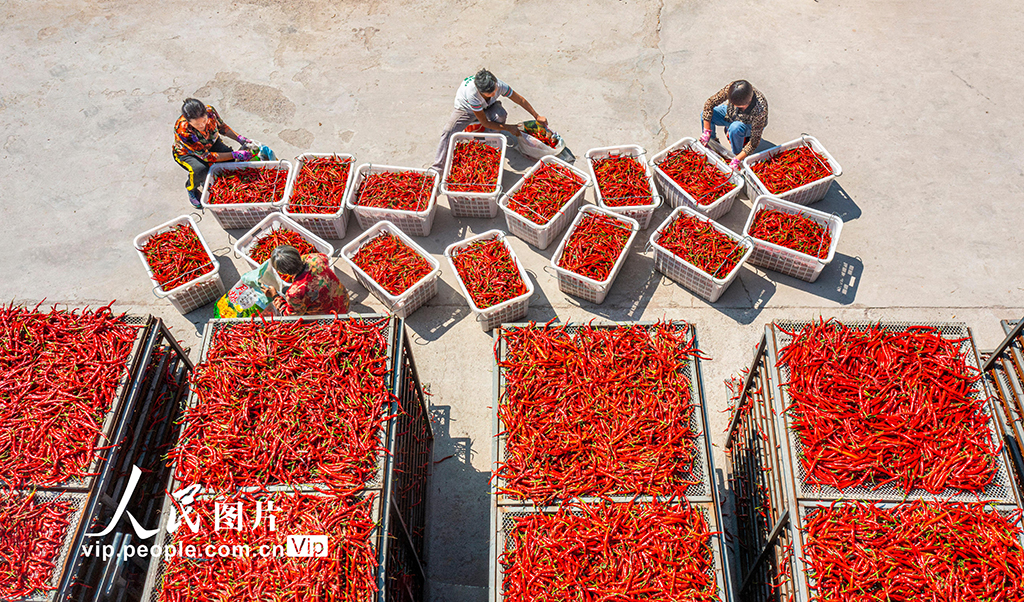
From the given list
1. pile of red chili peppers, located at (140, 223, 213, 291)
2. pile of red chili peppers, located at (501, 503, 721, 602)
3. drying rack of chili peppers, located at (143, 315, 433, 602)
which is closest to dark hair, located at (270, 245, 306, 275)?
drying rack of chili peppers, located at (143, 315, 433, 602)

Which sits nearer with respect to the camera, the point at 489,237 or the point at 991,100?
the point at 489,237

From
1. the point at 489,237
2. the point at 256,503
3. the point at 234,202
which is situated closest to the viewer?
the point at 256,503

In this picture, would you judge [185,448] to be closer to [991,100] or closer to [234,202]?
[234,202]

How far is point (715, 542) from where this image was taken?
12.4 ft

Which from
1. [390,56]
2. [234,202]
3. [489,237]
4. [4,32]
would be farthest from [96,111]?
[489,237]

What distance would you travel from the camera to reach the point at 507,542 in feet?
12.7

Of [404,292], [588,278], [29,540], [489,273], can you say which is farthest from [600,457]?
[29,540]

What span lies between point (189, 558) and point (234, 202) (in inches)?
189

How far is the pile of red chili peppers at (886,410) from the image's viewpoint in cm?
391

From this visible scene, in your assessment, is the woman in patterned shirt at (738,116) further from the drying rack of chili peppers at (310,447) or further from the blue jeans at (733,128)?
the drying rack of chili peppers at (310,447)

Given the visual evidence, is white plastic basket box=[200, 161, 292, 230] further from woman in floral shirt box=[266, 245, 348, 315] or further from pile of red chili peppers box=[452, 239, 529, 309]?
pile of red chili peppers box=[452, 239, 529, 309]

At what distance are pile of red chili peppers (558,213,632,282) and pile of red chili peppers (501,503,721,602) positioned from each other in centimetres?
321

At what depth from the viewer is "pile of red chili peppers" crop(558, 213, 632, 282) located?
6.67 meters

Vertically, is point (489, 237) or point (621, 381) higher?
point (621, 381)
